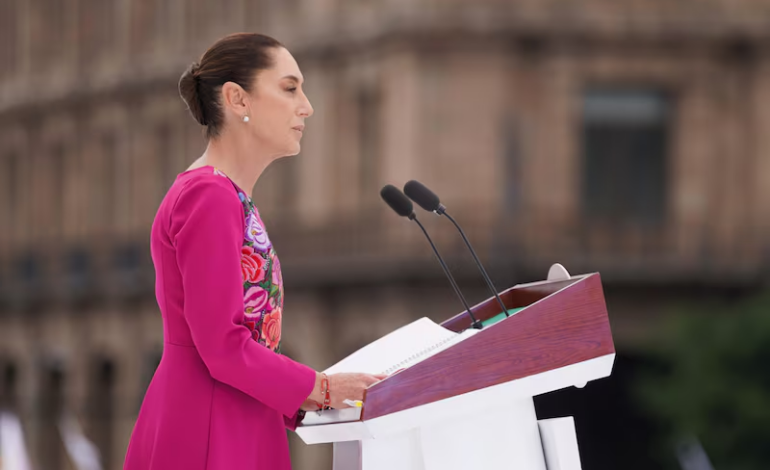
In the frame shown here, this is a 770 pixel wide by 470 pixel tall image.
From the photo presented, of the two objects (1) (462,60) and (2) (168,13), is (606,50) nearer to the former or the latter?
(1) (462,60)

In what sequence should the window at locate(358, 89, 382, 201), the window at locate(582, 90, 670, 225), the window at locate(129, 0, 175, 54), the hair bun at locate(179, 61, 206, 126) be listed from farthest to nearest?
the window at locate(129, 0, 175, 54), the window at locate(358, 89, 382, 201), the window at locate(582, 90, 670, 225), the hair bun at locate(179, 61, 206, 126)

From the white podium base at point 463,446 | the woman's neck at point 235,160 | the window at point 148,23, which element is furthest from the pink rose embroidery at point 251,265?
the window at point 148,23

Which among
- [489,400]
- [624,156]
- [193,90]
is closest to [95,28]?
[624,156]

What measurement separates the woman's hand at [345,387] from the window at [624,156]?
82.1ft

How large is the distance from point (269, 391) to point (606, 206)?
2530cm

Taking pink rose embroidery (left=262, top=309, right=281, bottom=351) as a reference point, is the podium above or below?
below

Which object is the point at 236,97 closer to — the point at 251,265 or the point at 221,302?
the point at 251,265

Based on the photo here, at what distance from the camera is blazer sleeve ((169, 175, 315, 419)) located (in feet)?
11.6

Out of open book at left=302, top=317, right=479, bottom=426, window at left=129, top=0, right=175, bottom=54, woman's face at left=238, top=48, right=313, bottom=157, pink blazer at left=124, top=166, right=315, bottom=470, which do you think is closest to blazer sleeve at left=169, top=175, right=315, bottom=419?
pink blazer at left=124, top=166, right=315, bottom=470

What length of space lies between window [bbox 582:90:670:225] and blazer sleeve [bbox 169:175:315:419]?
82.3ft

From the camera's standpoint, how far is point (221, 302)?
3.55 metres

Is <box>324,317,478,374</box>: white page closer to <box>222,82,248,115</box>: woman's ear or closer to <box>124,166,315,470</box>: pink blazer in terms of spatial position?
<box>124,166,315,470</box>: pink blazer

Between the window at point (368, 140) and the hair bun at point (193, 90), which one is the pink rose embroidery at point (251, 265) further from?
the window at point (368, 140)

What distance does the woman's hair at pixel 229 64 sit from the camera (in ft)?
12.6
